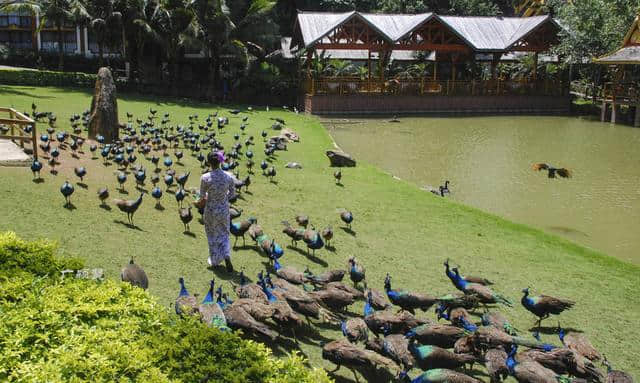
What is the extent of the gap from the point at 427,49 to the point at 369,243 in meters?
30.7

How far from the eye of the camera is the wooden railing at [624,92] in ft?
123

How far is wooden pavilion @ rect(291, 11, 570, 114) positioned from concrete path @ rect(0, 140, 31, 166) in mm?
23816

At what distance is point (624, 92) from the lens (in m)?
39.7

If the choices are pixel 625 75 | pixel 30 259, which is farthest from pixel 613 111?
pixel 30 259

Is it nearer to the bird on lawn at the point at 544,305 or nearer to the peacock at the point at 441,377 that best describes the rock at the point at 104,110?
the bird on lawn at the point at 544,305

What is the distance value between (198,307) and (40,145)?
11.3m

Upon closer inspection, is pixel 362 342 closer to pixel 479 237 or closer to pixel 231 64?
pixel 479 237

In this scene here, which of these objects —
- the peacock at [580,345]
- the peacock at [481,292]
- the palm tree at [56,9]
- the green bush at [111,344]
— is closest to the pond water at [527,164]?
the peacock at [481,292]

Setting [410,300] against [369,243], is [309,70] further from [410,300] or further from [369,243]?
[410,300]

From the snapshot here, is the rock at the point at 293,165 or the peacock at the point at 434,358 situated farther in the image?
the rock at the point at 293,165

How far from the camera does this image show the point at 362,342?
7.49 meters

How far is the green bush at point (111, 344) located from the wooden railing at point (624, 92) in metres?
37.3

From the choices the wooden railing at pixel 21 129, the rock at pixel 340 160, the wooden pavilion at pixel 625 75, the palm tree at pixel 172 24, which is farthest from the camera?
the palm tree at pixel 172 24

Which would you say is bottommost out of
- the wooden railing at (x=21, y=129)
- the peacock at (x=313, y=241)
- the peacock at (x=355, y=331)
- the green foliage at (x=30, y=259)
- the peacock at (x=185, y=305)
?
the peacock at (x=355, y=331)
